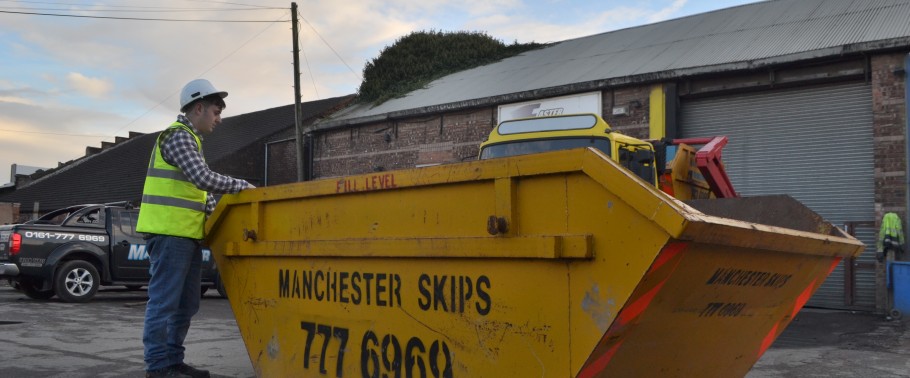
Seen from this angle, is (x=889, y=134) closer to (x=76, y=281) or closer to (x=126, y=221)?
(x=126, y=221)

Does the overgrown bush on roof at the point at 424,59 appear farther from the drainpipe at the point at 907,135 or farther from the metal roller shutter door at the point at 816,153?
the drainpipe at the point at 907,135

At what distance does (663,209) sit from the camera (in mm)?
2711

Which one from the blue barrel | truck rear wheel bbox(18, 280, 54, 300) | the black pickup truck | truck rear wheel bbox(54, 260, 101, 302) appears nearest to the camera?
the blue barrel

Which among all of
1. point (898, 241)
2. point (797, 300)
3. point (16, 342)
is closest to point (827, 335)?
point (898, 241)

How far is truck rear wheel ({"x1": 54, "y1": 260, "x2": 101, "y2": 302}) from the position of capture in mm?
12430

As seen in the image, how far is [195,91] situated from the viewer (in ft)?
16.5

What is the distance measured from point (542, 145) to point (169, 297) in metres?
4.64

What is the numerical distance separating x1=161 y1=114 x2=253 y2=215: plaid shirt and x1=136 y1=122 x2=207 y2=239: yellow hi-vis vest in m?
0.06

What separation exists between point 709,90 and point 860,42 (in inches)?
119

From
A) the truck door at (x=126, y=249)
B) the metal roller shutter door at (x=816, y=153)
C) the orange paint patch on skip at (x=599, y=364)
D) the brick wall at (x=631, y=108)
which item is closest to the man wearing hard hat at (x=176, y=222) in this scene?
the orange paint patch on skip at (x=599, y=364)

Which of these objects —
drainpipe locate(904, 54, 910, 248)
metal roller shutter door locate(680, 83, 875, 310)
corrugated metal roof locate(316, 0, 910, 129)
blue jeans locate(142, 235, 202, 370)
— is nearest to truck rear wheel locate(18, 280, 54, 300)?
blue jeans locate(142, 235, 202, 370)

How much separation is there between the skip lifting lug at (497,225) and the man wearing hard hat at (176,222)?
2.07 meters

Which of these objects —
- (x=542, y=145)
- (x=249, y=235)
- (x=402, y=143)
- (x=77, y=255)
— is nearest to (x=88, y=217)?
(x=77, y=255)

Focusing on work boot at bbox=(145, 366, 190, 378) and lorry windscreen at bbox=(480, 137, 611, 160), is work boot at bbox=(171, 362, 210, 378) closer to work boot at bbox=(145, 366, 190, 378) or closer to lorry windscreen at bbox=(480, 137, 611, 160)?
work boot at bbox=(145, 366, 190, 378)
